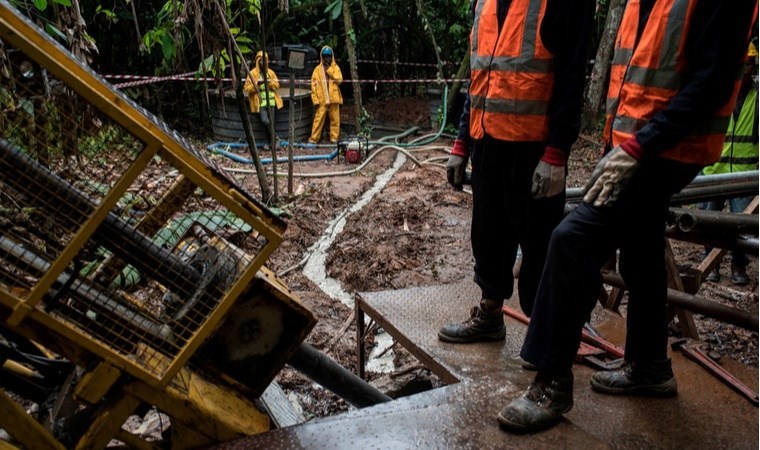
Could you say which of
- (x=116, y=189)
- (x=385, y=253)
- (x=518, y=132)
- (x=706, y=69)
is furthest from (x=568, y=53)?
(x=385, y=253)

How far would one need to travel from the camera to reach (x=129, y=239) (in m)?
1.87

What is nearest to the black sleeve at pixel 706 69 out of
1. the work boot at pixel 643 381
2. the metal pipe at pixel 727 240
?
the metal pipe at pixel 727 240

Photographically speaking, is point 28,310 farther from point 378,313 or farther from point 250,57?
point 250,57

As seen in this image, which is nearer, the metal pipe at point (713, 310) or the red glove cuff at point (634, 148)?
the red glove cuff at point (634, 148)

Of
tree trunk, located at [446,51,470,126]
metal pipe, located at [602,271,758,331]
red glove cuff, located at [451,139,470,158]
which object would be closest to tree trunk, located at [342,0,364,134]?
tree trunk, located at [446,51,470,126]

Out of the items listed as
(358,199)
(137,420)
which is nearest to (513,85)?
(137,420)

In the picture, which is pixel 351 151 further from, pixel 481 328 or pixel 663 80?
pixel 663 80

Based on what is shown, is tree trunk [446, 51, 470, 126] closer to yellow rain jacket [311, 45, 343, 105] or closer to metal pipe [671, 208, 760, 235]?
yellow rain jacket [311, 45, 343, 105]

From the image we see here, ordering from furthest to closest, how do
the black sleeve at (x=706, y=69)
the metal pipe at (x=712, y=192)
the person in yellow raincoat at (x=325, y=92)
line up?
the person in yellow raincoat at (x=325, y=92)
the metal pipe at (x=712, y=192)
the black sleeve at (x=706, y=69)

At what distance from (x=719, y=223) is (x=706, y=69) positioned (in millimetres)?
834

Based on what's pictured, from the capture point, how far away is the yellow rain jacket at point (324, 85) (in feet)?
40.7

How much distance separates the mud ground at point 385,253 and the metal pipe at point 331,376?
2.89ft

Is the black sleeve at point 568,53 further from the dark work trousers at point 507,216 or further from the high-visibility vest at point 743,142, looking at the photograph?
the high-visibility vest at point 743,142

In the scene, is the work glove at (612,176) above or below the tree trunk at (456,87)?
above
